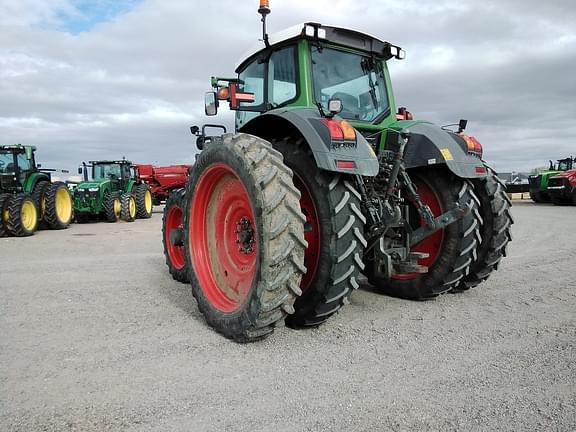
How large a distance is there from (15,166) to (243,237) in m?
11.4

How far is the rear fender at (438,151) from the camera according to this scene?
3.68 meters

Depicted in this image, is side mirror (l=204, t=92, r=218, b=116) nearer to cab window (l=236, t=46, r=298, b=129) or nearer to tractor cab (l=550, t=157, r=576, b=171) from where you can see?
cab window (l=236, t=46, r=298, b=129)

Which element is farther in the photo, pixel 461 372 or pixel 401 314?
pixel 401 314

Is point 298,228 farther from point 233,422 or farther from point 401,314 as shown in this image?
point 401,314

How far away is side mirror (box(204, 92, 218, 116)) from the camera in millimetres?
4461

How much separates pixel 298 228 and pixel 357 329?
1048mm

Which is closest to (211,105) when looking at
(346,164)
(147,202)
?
(346,164)

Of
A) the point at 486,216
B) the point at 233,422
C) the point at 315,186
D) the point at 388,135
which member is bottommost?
the point at 233,422

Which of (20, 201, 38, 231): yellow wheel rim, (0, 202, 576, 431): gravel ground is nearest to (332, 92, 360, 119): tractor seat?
(0, 202, 576, 431): gravel ground

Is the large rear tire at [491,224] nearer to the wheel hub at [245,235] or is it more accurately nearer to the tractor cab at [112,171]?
the wheel hub at [245,235]

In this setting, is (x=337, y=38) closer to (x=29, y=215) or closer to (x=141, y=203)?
(x=29, y=215)

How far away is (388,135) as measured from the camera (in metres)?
3.95

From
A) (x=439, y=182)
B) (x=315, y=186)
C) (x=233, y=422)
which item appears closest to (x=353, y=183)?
(x=315, y=186)

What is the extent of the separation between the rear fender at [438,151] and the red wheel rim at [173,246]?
2.70m
